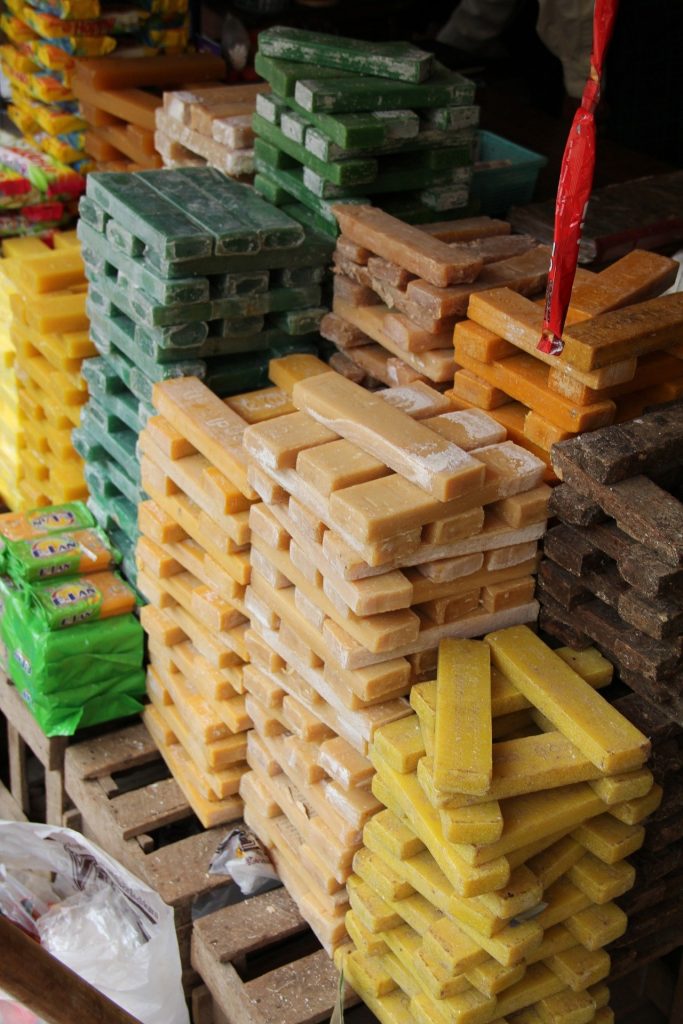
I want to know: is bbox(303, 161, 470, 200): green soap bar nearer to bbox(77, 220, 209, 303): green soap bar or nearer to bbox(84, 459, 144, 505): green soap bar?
bbox(77, 220, 209, 303): green soap bar

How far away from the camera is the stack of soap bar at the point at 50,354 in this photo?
5.21 metres

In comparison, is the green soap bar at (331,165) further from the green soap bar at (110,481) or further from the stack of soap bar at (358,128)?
the green soap bar at (110,481)

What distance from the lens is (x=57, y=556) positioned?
15.9 feet

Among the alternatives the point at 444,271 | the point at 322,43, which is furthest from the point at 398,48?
the point at 444,271

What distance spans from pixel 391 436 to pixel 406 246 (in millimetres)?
838

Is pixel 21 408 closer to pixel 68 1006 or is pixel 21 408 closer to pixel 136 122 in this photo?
pixel 136 122

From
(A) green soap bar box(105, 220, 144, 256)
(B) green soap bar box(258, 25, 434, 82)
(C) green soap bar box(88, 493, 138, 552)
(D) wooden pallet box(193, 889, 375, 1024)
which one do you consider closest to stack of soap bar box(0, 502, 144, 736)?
(C) green soap bar box(88, 493, 138, 552)

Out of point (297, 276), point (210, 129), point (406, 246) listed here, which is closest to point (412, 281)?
point (406, 246)

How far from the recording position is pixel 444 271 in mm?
3834

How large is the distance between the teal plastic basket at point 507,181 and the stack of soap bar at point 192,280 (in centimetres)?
91

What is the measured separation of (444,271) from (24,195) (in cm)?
266

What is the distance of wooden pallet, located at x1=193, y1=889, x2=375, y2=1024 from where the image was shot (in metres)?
3.78

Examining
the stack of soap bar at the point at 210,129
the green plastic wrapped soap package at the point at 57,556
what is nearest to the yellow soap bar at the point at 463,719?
the green plastic wrapped soap package at the point at 57,556

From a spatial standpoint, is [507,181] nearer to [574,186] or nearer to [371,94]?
[371,94]
